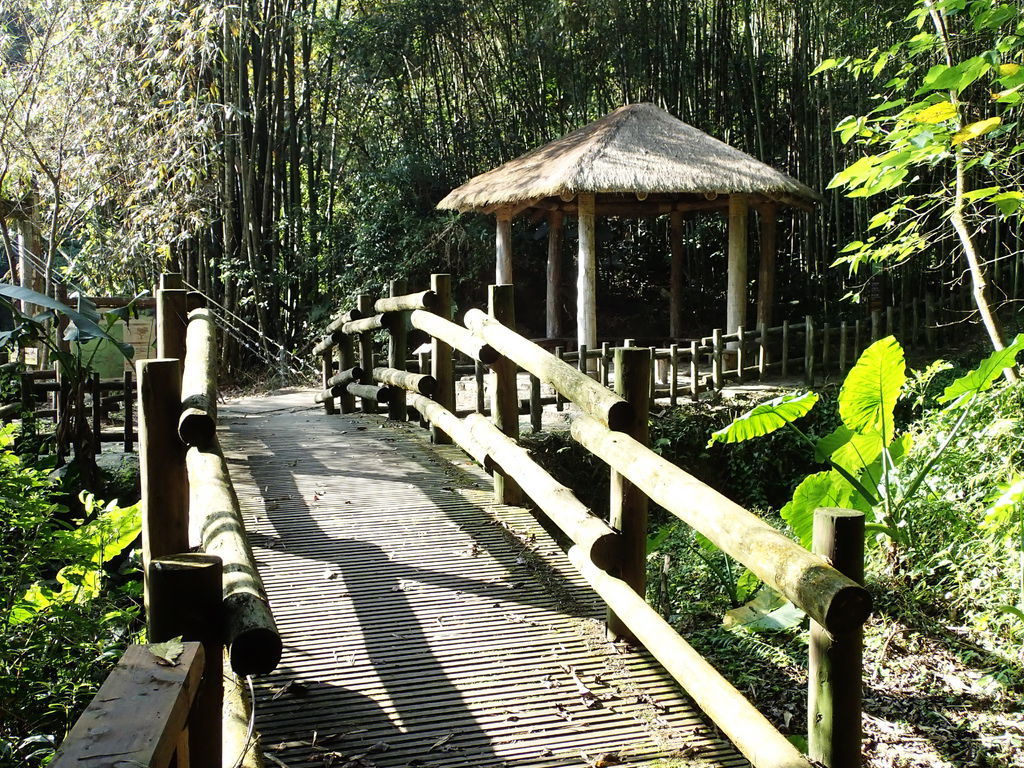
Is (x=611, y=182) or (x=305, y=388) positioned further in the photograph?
(x=305, y=388)

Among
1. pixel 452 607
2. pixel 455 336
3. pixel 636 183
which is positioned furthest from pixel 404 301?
pixel 636 183

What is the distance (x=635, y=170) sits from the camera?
9.37 metres

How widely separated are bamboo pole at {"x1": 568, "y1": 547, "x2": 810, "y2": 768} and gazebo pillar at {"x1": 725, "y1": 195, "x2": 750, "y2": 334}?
315 inches

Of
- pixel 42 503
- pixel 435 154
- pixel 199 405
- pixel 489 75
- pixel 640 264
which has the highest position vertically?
pixel 489 75

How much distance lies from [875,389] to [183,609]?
355 centimetres

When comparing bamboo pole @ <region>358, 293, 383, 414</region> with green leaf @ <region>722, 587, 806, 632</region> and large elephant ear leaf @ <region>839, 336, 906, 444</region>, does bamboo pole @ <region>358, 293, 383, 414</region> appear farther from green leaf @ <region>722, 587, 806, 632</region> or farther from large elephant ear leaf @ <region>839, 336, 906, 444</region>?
green leaf @ <region>722, 587, 806, 632</region>

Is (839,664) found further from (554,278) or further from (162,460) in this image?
(554,278)

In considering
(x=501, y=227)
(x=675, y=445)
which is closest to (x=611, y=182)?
(x=501, y=227)

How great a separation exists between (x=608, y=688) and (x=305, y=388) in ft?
28.5

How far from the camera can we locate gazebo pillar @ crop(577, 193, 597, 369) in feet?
31.9

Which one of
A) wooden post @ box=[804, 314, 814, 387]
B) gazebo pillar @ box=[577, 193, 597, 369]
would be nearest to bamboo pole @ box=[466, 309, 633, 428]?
gazebo pillar @ box=[577, 193, 597, 369]

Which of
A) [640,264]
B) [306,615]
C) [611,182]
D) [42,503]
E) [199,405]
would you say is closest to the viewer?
[199,405]

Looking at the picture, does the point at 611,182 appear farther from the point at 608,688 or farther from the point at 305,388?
the point at 608,688

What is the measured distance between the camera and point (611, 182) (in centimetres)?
917
